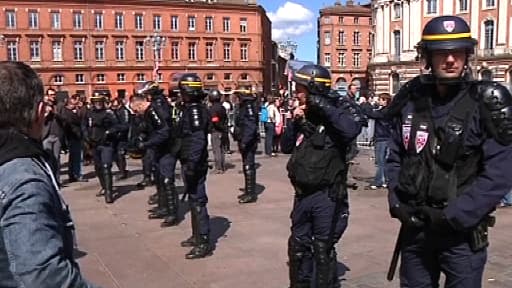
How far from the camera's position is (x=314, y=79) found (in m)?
4.43

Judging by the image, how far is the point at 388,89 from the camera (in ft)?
219

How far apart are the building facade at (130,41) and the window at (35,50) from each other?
0.03 metres

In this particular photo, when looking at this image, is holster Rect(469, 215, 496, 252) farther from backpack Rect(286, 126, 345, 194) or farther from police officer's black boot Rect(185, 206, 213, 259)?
police officer's black boot Rect(185, 206, 213, 259)

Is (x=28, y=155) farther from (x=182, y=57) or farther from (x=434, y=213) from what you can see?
(x=182, y=57)

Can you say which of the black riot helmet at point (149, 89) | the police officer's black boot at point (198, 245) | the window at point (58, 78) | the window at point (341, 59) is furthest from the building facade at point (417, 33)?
the police officer's black boot at point (198, 245)

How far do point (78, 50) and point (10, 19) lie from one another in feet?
26.4

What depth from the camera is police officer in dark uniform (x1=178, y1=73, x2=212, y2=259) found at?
20.3 ft

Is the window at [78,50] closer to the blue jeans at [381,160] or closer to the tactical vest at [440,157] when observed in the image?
the blue jeans at [381,160]

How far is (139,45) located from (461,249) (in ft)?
226

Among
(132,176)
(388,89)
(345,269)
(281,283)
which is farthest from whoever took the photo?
(388,89)

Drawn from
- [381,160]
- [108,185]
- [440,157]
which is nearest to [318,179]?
[440,157]

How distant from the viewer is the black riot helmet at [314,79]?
4.41 meters

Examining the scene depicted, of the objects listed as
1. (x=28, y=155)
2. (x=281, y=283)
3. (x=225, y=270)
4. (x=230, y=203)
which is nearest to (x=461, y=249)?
(x=28, y=155)

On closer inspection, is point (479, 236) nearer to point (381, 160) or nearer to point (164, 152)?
point (164, 152)
